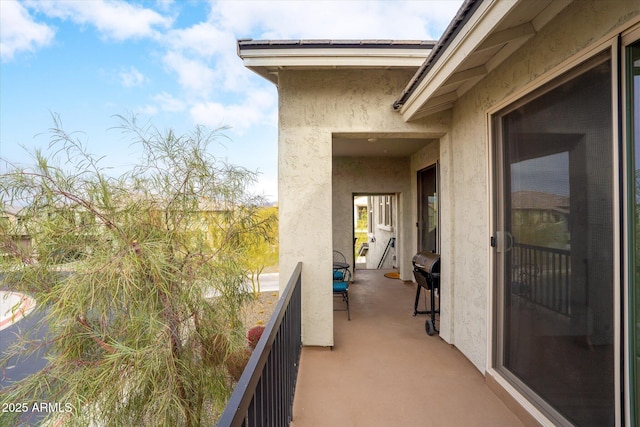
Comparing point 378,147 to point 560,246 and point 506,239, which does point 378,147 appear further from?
point 560,246

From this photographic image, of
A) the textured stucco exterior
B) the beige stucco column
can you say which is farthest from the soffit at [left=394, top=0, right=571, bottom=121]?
the beige stucco column

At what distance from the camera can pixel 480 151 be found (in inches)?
106

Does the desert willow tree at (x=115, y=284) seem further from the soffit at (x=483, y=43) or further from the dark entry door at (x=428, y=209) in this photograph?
the dark entry door at (x=428, y=209)

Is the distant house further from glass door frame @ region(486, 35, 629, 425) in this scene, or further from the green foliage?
the green foliage

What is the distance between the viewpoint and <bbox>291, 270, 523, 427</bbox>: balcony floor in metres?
2.23

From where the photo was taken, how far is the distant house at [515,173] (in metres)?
1.43

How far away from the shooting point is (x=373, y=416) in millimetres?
2262

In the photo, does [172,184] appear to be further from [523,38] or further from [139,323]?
[523,38]

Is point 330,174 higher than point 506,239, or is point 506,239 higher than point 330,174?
point 330,174

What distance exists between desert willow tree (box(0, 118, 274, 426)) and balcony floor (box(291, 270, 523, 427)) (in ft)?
3.02

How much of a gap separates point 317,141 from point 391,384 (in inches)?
98.1

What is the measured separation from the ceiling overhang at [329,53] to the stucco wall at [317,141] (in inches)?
9.9

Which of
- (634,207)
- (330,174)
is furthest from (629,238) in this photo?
(330,174)

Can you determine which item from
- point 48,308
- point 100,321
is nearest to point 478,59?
point 100,321
